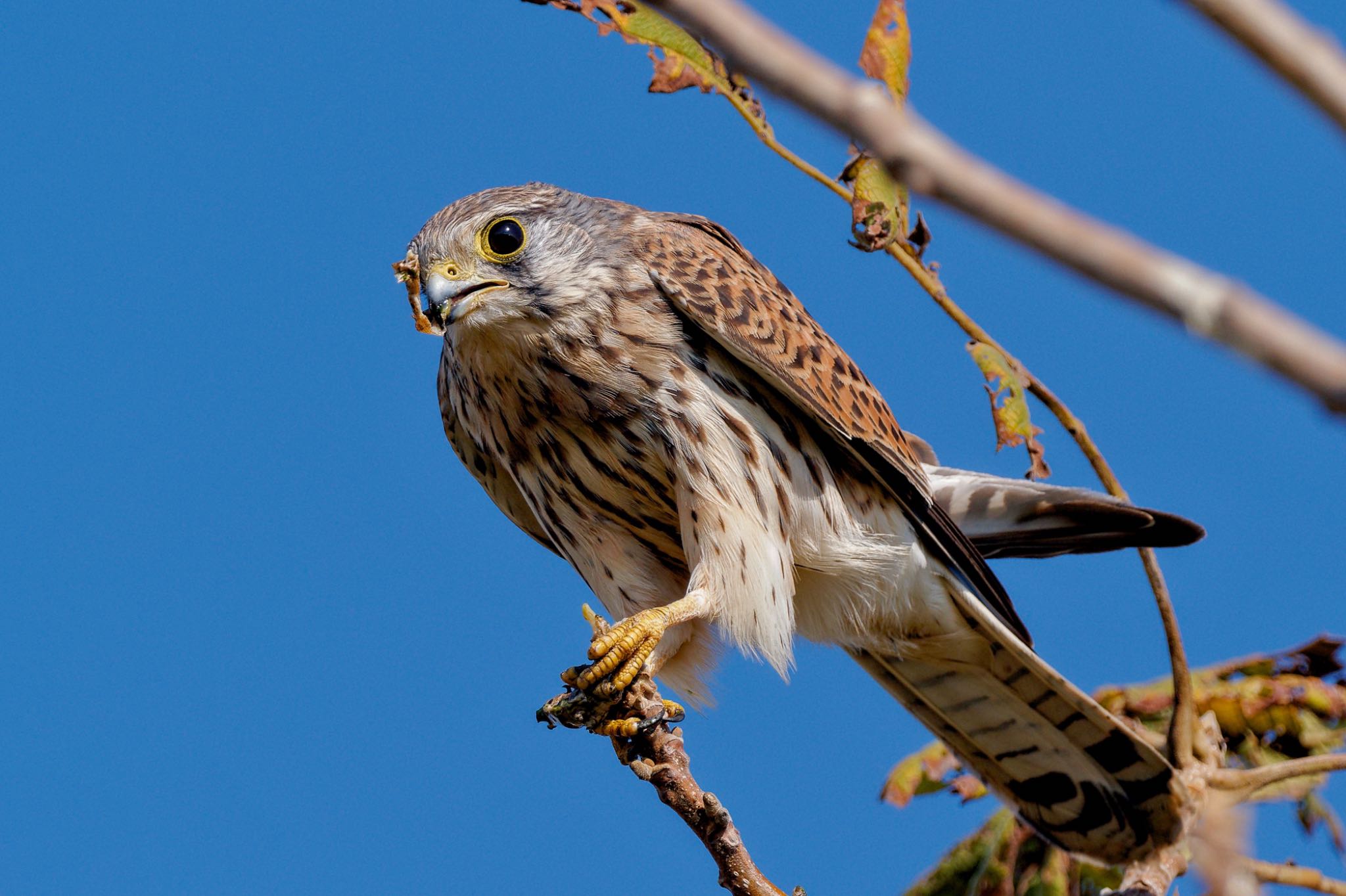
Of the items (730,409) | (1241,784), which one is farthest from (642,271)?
(1241,784)

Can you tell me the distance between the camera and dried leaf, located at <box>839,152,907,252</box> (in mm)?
3111

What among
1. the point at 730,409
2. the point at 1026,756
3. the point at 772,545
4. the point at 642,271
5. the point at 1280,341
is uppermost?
the point at 642,271

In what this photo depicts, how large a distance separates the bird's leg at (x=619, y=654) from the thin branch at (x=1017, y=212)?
2.52 meters

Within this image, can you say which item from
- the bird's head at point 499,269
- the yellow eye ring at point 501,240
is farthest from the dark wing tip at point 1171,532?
the yellow eye ring at point 501,240

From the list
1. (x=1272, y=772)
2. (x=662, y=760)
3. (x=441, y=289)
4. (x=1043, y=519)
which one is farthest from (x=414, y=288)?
(x=1272, y=772)

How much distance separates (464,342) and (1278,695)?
2229 millimetres

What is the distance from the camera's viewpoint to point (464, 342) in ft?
11.2

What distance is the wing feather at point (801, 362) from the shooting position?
338cm

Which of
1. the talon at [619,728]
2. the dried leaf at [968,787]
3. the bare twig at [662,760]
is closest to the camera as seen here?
the bare twig at [662,760]

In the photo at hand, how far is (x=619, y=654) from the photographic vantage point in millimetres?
3090

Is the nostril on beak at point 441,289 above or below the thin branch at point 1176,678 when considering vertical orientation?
above

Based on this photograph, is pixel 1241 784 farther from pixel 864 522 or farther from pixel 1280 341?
pixel 1280 341

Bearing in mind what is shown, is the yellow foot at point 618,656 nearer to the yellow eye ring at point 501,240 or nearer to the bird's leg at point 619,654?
the bird's leg at point 619,654

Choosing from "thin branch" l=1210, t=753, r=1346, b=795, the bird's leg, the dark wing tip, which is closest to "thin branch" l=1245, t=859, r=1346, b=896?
"thin branch" l=1210, t=753, r=1346, b=795
